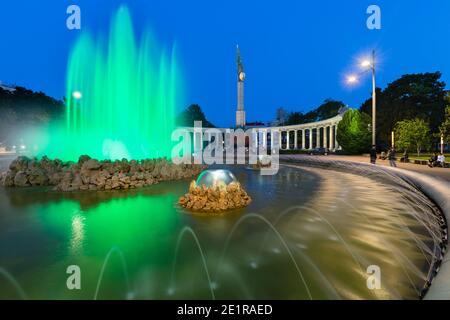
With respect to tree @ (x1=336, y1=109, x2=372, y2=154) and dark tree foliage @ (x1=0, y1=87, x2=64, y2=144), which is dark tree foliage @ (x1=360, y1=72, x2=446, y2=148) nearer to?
tree @ (x1=336, y1=109, x2=372, y2=154)

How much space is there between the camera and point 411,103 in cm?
5184

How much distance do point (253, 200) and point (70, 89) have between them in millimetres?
17698

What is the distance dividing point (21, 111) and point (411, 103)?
218 ft

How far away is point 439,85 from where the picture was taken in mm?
54438

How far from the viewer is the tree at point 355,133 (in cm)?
4144

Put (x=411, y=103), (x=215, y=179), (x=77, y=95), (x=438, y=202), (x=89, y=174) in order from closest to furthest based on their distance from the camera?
1. (x=438, y=202)
2. (x=215, y=179)
3. (x=89, y=174)
4. (x=77, y=95)
5. (x=411, y=103)

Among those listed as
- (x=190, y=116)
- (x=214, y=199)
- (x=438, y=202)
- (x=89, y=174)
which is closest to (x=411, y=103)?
(x=190, y=116)

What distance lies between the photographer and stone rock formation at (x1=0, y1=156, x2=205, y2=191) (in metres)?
14.4

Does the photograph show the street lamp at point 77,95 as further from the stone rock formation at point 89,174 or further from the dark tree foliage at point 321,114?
the dark tree foliage at point 321,114

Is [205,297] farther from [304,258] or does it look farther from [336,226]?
[336,226]

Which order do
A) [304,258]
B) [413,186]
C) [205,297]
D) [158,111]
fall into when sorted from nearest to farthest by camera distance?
1. [205,297]
2. [304,258]
3. [413,186]
4. [158,111]

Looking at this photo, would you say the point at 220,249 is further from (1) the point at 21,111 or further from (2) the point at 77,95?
(1) the point at 21,111

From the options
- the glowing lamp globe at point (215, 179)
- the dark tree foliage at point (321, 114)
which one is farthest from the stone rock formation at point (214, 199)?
the dark tree foliage at point (321, 114)
